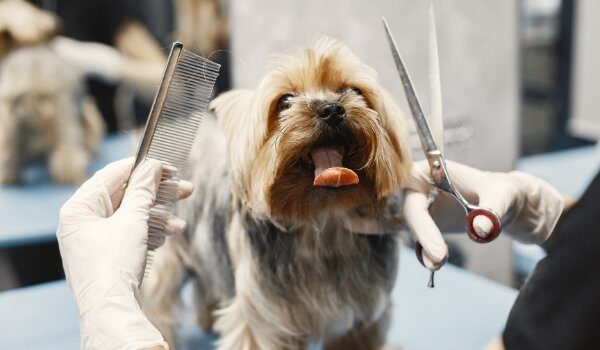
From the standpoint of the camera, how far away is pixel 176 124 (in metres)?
0.92

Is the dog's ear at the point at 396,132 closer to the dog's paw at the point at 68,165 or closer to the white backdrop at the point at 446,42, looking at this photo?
the white backdrop at the point at 446,42

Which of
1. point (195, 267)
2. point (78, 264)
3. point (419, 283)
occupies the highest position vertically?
point (78, 264)

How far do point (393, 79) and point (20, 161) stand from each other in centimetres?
122

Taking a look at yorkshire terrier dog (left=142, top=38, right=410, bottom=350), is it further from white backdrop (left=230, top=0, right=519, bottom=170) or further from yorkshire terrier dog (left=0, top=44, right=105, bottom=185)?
yorkshire terrier dog (left=0, top=44, right=105, bottom=185)

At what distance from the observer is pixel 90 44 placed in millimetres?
1943

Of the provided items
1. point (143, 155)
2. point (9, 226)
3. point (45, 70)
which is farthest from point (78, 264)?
point (45, 70)

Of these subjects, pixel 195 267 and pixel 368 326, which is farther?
pixel 195 267

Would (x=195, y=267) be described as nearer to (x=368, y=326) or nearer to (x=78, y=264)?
(x=368, y=326)

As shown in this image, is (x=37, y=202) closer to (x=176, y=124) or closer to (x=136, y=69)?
(x=136, y=69)

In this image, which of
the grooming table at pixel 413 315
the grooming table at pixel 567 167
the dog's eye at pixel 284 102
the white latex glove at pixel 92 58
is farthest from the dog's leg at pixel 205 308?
the grooming table at pixel 567 167

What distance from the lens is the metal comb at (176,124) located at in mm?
873

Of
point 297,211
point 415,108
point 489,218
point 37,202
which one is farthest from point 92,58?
point 489,218

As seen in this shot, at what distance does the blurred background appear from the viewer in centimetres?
170

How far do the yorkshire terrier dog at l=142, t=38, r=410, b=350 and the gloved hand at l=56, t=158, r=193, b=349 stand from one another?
18cm
